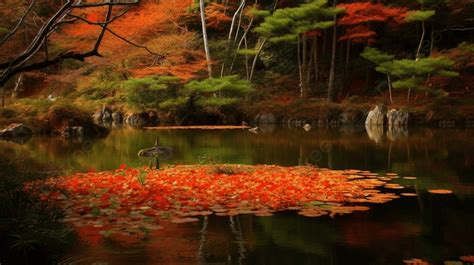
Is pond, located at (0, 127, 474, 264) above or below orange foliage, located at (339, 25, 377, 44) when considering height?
below

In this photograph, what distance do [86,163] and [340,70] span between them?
63.7 ft

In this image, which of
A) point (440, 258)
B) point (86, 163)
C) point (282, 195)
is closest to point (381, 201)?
point (282, 195)

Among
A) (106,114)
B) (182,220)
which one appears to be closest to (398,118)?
(106,114)

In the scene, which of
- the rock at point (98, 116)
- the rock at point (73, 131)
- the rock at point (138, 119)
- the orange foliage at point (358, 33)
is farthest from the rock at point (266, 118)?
the rock at point (98, 116)

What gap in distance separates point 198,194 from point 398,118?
648 inches

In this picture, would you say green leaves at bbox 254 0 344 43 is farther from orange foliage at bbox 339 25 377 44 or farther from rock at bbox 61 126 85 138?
rock at bbox 61 126 85 138

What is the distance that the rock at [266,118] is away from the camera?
2434cm

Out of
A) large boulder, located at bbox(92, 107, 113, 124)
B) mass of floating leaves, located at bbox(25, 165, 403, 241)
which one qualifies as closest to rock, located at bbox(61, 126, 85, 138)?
large boulder, located at bbox(92, 107, 113, 124)

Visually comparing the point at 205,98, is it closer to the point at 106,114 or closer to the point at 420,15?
the point at 106,114

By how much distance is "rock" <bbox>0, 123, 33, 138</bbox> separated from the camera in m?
17.3

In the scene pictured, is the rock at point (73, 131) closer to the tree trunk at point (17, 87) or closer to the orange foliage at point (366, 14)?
the orange foliage at point (366, 14)

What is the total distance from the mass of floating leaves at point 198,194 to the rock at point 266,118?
16.1 m

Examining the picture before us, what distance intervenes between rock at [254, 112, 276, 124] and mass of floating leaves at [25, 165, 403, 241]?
1609cm

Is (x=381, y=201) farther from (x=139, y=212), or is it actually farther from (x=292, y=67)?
(x=292, y=67)
